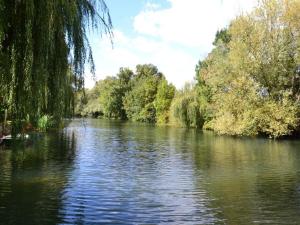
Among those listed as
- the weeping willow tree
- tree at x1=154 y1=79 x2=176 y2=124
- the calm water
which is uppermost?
tree at x1=154 y1=79 x2=176 y2=124

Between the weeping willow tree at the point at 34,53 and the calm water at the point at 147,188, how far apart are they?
4.46 ft

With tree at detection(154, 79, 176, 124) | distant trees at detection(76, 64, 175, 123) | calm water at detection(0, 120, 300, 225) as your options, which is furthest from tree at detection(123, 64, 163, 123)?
calm water at detection(0, 120, 300, 225)

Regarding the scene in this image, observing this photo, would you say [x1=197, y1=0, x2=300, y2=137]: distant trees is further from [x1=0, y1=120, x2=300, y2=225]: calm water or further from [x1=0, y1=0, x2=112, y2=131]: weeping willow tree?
[x1=0, y1=0, x2=112, y2=131]: weeping willow tree

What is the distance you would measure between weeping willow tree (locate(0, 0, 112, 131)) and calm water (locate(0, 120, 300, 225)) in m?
1.36

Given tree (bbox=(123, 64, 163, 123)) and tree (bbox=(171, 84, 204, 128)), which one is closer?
tree (bbox=(171, 84, 204, 128))

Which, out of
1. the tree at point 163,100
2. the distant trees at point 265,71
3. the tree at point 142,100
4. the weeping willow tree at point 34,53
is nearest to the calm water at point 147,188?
the weeping willow tree at point 34,53

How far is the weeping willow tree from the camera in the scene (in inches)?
252

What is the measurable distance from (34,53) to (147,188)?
330 inches

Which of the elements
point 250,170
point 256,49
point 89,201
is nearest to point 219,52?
point 256,49

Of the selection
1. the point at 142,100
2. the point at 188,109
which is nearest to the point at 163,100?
the point at 142,100

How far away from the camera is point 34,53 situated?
6594 millimetres

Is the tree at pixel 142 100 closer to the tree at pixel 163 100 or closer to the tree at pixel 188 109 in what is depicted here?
the tree at pixel 163 100

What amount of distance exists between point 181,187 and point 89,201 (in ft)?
11.5

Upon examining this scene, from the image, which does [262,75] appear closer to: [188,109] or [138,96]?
[188,109]
